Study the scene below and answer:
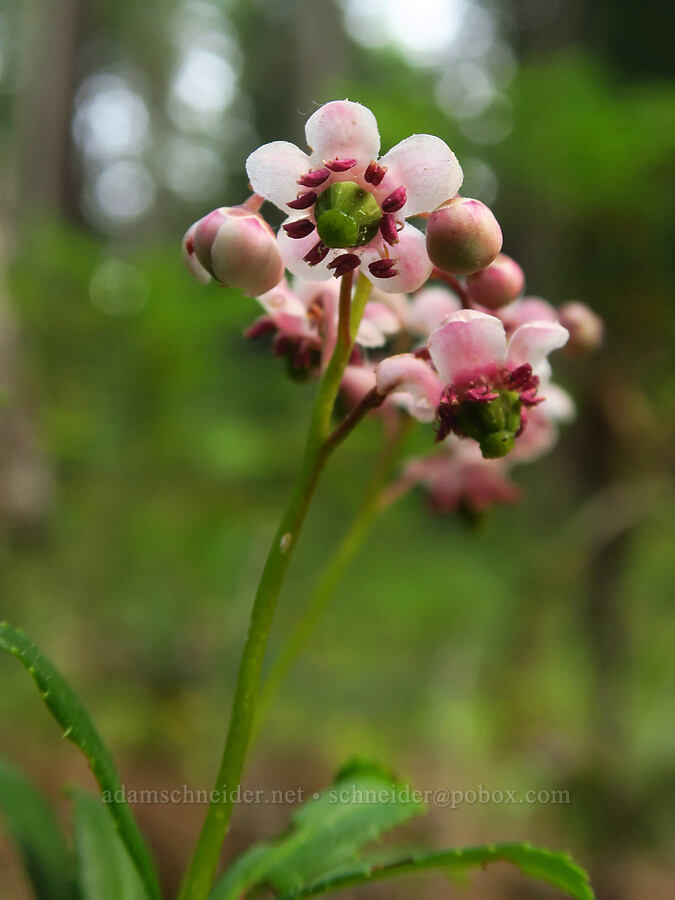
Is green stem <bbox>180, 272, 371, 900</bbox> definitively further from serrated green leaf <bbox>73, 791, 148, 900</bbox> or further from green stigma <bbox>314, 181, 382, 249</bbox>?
serrated green leaf <bbox>73, 791, 148, 900</bbox>

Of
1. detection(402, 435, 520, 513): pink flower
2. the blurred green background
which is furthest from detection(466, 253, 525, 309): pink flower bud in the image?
the blurred green background

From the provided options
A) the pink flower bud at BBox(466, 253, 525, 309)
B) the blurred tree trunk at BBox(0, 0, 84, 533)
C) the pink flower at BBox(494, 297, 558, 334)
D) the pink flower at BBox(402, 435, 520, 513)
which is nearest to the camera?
the pink flower bud at BBox(466, 253, 525, 309)

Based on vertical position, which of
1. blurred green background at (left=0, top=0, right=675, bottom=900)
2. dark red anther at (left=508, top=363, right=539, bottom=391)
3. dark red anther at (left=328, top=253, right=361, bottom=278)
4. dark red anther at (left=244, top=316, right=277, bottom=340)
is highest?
blurred green background at (left=0, top=0, right=675, bottom=900)

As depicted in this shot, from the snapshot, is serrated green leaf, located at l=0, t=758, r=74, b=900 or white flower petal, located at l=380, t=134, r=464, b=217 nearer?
white flower petal, located at l=380, t=134, r=464, b=217

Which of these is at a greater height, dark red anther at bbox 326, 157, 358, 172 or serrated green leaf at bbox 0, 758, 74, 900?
dark red anther at bbox 326, 157, 358, 172

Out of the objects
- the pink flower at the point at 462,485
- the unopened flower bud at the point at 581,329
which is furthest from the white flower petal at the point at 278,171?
the pink flower at the point at 462,485

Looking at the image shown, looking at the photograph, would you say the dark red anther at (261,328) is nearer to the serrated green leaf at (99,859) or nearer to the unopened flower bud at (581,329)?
the unopened flower bud at (581,329)

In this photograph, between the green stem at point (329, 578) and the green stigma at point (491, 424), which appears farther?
the green stem at point (329, 578)
